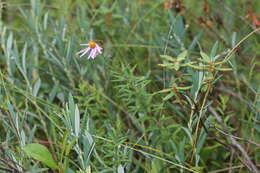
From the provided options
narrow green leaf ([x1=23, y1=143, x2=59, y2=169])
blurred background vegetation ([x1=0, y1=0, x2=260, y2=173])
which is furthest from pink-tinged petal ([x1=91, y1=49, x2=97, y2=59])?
narrow green leaf ([x1=23, y1=143, x2=59, y2=169])

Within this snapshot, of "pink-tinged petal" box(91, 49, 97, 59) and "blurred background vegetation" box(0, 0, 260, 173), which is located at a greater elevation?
"pink-tinged petal" box(91, 49, 97, 59)

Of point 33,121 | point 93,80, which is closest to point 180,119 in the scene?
point 93,80

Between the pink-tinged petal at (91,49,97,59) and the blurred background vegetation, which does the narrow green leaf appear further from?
the pink-tinged petal at (91,49,97,59)

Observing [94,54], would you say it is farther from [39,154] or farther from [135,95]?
[39,154]

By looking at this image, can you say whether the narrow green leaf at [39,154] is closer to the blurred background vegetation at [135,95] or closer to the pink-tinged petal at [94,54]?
the blurred background vegetation at [135,95]

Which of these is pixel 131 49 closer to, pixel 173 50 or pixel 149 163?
pixel 173 50

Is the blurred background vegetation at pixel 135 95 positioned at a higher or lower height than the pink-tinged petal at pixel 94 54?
lower

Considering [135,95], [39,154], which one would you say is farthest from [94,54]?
[39,154]

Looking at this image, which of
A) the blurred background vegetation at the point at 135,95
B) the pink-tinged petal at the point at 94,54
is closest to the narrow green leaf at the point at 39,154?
the blurred background vegetation at the point at 135,95
